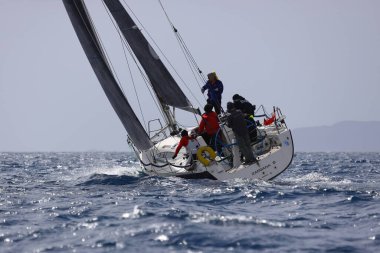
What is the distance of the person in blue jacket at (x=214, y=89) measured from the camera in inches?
707

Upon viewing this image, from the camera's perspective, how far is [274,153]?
54.0ft

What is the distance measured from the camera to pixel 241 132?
15742mm

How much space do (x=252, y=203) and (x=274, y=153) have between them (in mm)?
4605

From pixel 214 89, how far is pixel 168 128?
2.84 meters

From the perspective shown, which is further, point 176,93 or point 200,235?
point 176,93

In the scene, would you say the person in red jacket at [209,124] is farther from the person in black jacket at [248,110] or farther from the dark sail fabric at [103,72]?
the dark sail fabric at [103,72]

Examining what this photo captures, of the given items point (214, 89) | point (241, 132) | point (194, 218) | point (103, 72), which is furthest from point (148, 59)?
point (194, 218)

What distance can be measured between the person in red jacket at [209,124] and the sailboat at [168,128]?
285 millimetres

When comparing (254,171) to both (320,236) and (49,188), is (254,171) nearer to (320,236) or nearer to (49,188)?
(49,188)

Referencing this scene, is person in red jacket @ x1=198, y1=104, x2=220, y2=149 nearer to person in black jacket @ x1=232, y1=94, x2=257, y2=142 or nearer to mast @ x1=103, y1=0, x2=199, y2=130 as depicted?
person in black jacket @ x1=232, y1=94, x2=257, y2=142

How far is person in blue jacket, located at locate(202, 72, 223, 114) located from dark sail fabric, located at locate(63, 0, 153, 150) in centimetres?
206

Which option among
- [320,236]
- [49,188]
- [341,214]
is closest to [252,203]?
[341,214]

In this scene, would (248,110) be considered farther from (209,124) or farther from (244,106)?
(209,124)

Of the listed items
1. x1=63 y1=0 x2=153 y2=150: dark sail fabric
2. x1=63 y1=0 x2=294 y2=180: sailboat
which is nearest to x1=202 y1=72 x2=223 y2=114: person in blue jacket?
x1=63 y1=0 x2=294 y2=180: sailboat
